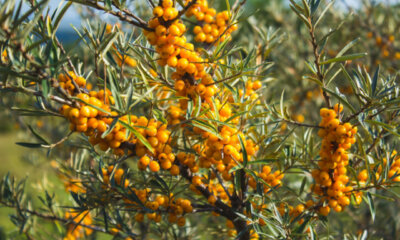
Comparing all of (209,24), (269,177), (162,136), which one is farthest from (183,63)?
(269,177)

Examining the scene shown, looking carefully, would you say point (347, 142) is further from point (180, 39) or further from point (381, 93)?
point (180, 39)

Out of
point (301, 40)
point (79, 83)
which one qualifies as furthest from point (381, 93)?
point (301, 40)

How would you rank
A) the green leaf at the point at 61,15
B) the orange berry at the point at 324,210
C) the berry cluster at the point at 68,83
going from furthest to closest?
the orange berry at the point at 324,210, the berry cluster at the point at 68,83, the green leaf at the point at 61,15

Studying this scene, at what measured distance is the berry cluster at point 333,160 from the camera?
598 millimetres

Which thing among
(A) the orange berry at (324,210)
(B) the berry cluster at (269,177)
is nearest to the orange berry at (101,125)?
(B) the berry cluster at (269,177)

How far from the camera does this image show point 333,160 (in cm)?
63

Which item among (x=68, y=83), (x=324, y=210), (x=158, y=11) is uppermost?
(x=158, y=11)

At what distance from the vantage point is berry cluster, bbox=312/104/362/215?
1.96 ft

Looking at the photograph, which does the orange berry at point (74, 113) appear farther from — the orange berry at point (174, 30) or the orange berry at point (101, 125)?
the orange berry at point (174, 30)

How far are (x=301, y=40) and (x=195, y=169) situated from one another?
157 cm

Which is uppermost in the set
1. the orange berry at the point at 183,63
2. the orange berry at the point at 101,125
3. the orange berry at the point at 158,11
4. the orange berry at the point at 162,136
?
the orange berry at the point at 158,11

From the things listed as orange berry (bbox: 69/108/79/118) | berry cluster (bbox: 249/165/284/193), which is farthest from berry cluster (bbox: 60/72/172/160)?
berry cluster (bbox: 249/165/284/193)

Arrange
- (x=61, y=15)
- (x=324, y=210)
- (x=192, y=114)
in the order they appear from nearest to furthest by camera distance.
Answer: (x=61, y=15) < (x=192, y=114) < (x=324, y=210)

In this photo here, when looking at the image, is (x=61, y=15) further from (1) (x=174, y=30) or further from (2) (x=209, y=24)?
(2) (x=209, y=24)
